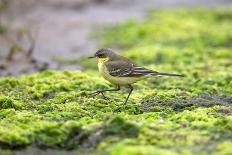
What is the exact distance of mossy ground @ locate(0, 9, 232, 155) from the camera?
7.41 meters

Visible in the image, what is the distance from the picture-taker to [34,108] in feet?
30.0

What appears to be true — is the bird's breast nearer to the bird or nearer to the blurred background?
the bird

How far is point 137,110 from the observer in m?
9.05

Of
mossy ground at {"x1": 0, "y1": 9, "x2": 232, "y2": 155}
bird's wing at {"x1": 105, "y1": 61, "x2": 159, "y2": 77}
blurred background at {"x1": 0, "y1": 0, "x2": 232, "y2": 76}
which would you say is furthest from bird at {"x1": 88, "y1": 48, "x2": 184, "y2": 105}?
blurred background at {"x1": 0, "y1": 0, "x2": 232, "y2": 76}

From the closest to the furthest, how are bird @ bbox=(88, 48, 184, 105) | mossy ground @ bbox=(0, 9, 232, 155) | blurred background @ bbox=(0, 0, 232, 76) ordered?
mossy ground @ bbox=(0, 9, 232, 155), bird @ bbox=(88, 48, 184, 105), blurred background @ bbox=(0, 0, 232, 76)

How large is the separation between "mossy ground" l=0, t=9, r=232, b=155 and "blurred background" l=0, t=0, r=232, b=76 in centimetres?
165

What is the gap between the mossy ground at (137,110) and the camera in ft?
24.3

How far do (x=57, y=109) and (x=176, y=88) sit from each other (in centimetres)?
257

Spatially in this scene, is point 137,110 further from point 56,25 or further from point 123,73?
point 56,25

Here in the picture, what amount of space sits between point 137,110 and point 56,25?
10646 mm

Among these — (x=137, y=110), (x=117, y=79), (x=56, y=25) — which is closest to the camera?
(x=137, y=110)

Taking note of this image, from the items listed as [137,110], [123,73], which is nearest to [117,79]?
[123,73]

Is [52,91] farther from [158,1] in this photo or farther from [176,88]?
[158,1]

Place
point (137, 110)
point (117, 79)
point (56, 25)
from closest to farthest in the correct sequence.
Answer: point (137, 110) < point (117, 79) < point (56, 25)
